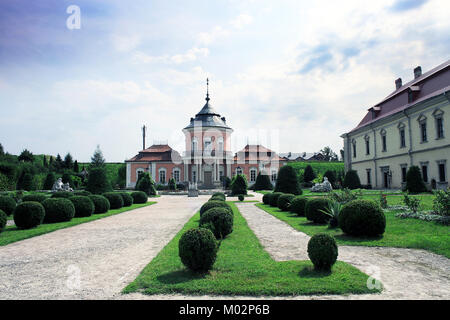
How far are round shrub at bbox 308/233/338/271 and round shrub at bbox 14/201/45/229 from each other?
9944mm

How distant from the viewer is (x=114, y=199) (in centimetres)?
1858

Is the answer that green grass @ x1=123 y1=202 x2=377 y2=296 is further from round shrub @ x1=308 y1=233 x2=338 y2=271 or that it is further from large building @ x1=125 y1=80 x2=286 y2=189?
large building @ x1=125 y1=80 x2=286 y2=189

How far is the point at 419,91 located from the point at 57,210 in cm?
2891

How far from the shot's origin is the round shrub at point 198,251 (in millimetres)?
5020

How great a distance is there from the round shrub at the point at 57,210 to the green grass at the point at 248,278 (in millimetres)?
8125

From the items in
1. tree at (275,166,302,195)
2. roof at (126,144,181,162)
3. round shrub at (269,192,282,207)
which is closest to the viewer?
round shrub at (269,192,282,207)

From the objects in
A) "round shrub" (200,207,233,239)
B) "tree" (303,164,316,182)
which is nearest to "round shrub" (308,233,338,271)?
"round shrub" (200,207,233,239)

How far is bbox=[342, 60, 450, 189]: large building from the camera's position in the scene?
2308cm

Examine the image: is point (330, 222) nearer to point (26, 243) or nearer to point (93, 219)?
point (26, 243)

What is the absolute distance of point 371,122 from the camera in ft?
110

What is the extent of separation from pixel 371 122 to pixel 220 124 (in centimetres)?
2145

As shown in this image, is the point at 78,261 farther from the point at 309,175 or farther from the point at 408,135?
the point at 309,175

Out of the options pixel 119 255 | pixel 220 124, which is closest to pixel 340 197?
pixel 119 255
